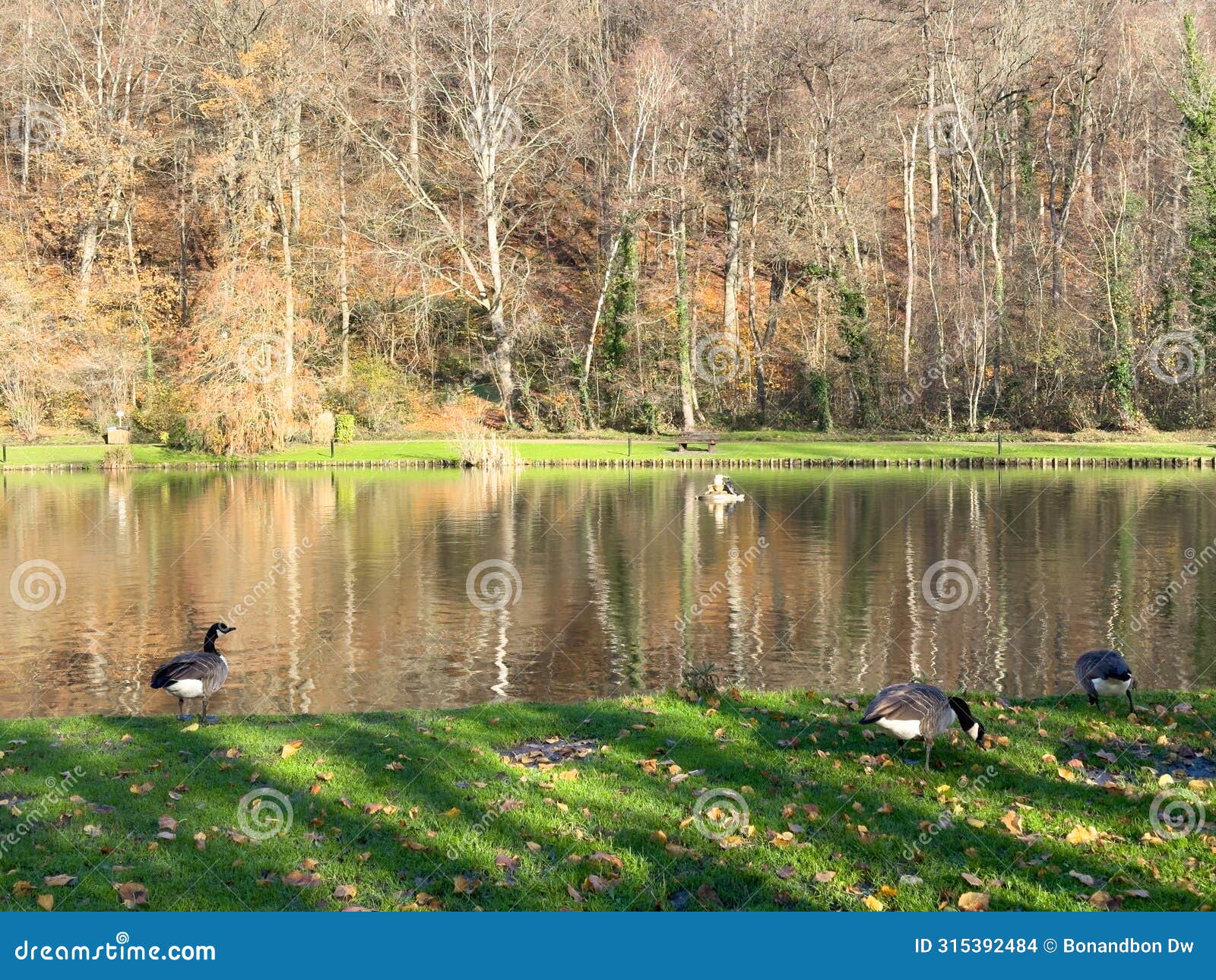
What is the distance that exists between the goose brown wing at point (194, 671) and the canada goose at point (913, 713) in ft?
18.7

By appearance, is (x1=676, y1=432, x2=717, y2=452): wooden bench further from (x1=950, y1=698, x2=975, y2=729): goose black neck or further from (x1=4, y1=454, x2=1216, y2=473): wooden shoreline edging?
(x1=950, y1=698, x2=975, y2=729): goose black neck

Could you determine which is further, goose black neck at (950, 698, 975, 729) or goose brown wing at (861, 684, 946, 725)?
goose black neck at (950, 698, 975, 729)

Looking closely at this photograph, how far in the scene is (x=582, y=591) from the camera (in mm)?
21672

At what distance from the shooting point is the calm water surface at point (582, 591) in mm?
Result: 15219

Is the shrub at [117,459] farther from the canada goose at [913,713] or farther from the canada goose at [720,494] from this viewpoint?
the canada goose at [913,713]

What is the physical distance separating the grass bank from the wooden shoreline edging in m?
0.04

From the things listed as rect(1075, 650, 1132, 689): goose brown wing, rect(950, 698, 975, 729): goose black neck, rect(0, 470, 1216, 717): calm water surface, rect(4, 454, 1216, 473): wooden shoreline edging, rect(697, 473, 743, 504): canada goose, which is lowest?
rect(0, 470, 1216, 717): calm water surface

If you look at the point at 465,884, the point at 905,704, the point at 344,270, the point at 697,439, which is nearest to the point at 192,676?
the point at 465,884

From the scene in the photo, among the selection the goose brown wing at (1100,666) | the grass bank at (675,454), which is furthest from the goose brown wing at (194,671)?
the grass bank at (675,454)

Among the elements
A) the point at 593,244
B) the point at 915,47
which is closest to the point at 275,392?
the point at 593,244

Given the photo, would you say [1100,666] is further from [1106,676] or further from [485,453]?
[485,453]

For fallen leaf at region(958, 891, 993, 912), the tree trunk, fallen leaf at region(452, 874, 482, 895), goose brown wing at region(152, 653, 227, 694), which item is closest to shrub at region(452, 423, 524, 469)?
the tree trunk

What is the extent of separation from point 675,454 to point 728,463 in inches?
90.1

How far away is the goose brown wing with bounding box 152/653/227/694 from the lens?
10.8 metres
